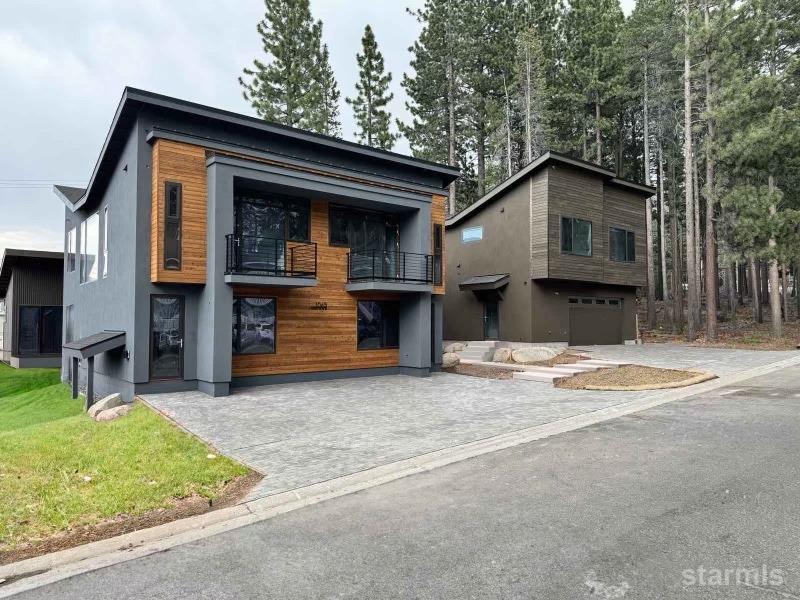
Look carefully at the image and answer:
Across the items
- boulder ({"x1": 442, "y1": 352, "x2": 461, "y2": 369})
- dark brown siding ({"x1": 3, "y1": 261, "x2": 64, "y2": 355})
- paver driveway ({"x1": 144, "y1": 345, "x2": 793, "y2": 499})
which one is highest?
dark brown siding ({"x1": 3, "y1": 261, "x2": 64, "y2": 355})

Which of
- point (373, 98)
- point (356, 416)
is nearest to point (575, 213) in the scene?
point (356, 416)

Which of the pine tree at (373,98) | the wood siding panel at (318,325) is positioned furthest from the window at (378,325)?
the pine tree at (373,98)

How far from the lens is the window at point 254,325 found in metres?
12.1

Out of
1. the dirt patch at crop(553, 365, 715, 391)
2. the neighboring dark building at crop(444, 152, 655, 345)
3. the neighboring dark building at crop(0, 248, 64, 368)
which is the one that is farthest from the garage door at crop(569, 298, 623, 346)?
the neighboring dark building at crop(0, 248, 64, 368)

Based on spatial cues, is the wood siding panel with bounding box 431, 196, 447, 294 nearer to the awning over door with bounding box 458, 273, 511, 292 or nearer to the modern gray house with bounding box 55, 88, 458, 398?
the modern gray house with bounding box 55, 88, 458, 398

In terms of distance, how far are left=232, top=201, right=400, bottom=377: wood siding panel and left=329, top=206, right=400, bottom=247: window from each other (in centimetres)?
32

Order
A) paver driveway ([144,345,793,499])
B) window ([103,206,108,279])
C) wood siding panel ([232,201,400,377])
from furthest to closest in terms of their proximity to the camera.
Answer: window ([103,206,108,279]) < wood siding panel ([232,201,400,377]) < paver driveway ([144,345,793,499])

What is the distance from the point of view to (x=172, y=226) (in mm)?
10875

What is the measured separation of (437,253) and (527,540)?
11.9 meters

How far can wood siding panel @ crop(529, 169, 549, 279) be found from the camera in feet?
62.2

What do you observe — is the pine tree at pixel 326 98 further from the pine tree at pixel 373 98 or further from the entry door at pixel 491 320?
the entry door at pixel 491 320

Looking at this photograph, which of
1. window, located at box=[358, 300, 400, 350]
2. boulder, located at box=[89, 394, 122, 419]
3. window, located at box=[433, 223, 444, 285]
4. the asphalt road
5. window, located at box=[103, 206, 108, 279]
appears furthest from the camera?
window, located at box=[433, 223, 444, 285]

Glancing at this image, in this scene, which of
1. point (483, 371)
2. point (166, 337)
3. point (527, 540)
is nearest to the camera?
point (527, 540)

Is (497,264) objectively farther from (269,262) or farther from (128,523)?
(128,523)
